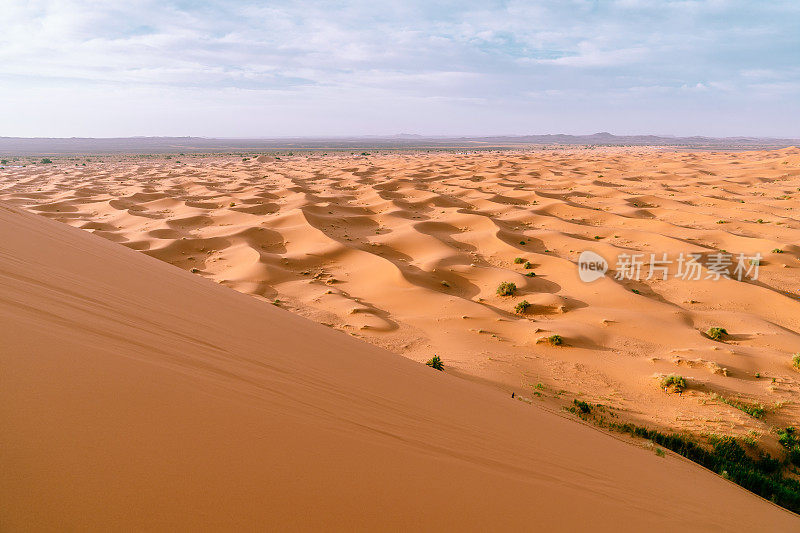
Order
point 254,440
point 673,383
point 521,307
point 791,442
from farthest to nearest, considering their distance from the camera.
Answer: point 521,307, point 673,383, point 791,442, point 254,440

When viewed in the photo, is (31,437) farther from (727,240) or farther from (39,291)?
(727,240)

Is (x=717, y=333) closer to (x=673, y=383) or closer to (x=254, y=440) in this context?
(x=673, y=383)

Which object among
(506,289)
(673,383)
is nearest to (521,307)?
(506,289)

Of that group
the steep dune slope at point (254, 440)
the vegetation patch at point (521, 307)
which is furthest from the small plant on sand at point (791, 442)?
the vegetation patch at point (521, 307)

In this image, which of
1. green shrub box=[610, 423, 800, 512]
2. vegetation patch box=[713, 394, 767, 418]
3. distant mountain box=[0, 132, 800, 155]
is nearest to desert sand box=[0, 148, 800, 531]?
vegetation patch box=[713, 394, 767, 418]

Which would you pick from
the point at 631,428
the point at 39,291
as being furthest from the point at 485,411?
the point at 39,291

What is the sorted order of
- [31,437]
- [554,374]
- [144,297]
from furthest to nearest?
1. [554,374]
2. [144,297]
3. [31,437]
